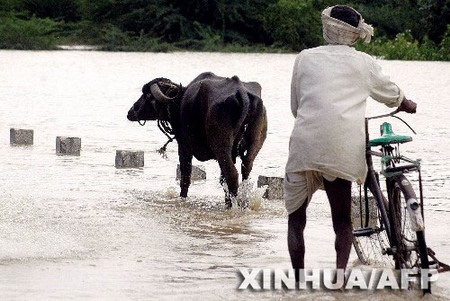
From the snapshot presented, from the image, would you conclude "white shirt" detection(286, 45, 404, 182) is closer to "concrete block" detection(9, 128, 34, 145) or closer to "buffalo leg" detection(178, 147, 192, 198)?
"buffalo leg" detection(178, 147, 192, 198)

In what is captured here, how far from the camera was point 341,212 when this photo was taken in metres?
7.56

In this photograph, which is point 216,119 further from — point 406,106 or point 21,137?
point 21,137

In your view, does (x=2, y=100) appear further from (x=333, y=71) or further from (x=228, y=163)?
(x=333, y=71)

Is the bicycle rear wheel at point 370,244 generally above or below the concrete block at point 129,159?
above

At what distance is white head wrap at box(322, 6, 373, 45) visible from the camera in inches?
299

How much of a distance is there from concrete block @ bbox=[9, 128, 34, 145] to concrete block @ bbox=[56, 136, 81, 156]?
1332mm

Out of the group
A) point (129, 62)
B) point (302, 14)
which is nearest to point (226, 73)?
point (129, 62)

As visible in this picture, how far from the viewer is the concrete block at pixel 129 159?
15273 millimetres

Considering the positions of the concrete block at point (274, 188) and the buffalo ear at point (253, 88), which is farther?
the concrete block at point (274, 188)

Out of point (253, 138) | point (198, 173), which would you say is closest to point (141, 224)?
point (253, 138)

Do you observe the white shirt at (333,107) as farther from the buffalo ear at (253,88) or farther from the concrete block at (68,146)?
the concrete block at (68,146)

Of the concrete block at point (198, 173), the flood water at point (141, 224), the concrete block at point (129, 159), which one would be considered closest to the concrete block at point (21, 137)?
the flood water at point (141, 224)

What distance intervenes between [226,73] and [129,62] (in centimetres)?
1304

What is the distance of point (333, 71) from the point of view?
7449 mm
